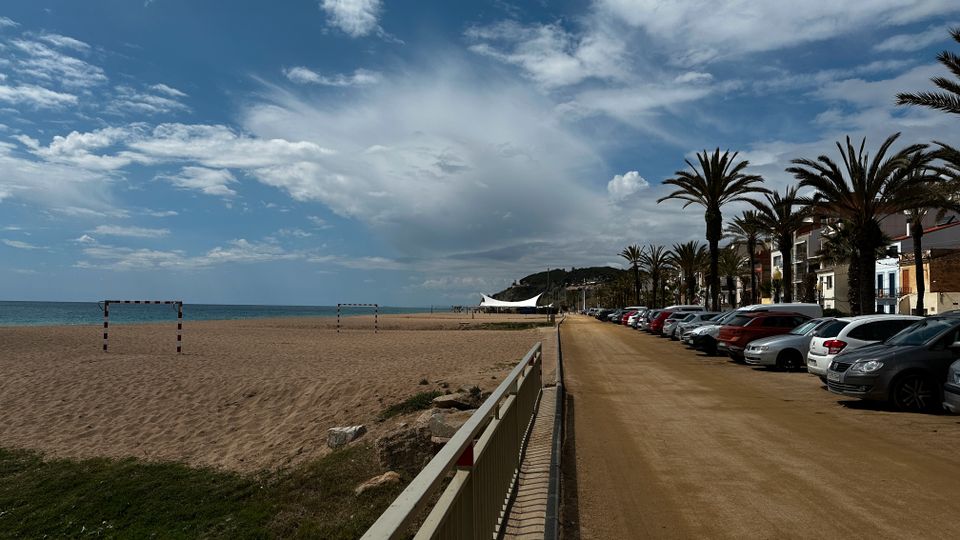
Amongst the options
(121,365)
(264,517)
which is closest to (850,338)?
(264,517)

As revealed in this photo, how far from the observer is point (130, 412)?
15242mm

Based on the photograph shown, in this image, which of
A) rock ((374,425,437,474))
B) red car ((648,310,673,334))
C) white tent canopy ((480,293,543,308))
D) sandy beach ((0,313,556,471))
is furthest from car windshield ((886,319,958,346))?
white tent canopy ((480,293,543,308))

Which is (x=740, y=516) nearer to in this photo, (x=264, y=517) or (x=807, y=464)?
(x=807, y=464)

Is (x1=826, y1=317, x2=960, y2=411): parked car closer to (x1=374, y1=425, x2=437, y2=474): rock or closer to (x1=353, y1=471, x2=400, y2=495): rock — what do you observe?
(x1=374, y1=425, x2=437, y2=474): rock

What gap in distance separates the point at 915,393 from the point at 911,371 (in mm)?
364

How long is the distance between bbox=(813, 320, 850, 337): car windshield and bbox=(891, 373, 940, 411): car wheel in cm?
461

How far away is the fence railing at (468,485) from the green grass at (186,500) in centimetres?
244

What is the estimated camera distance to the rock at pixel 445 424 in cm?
1003

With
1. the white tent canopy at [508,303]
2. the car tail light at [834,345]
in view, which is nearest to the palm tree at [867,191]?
the car tail light at [834,345]

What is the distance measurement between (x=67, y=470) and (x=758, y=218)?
42.1m

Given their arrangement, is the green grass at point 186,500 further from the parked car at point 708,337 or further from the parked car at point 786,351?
the parked car at point 708,337

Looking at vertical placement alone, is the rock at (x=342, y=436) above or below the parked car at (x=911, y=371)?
below

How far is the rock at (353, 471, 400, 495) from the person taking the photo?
861 cm

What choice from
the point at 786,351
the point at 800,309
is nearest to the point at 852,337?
the point at 786,351
